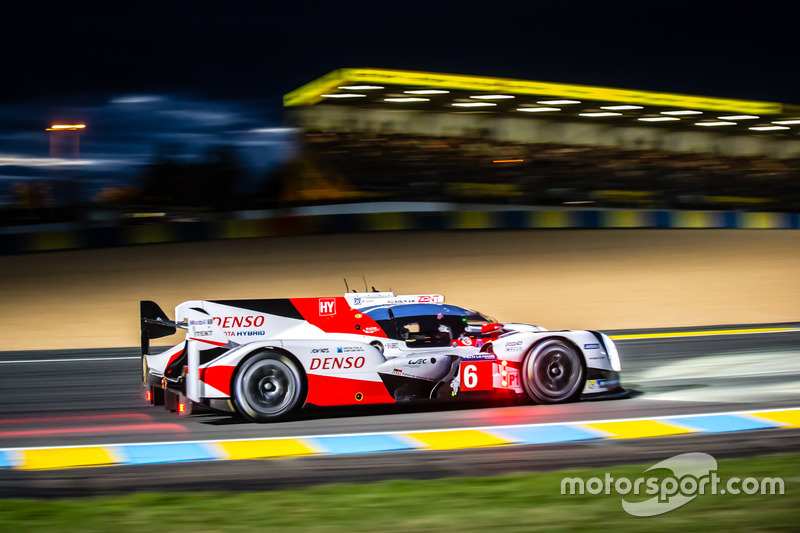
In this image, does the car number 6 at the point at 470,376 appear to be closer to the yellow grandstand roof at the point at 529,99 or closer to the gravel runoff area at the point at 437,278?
the gravel runoff area at the point at 437,278

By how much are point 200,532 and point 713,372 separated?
24.4 ft

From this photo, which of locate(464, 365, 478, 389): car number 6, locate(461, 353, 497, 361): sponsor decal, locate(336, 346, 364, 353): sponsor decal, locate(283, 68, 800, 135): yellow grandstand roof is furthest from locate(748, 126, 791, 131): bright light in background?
locate(336, 346, 364, 353): sponsor decal

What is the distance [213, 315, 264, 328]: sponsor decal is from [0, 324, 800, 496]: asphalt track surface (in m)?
0.82

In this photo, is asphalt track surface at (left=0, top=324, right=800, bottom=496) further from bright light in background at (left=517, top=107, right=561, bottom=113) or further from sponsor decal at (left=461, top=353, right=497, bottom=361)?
bright light in background at (left=517, top=107, right=561, bottom=113)

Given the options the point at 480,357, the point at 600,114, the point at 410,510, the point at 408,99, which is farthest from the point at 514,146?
the point at 410,510

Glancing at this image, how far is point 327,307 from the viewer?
7664mm

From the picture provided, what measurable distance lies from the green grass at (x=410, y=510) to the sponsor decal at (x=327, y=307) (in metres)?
2.57

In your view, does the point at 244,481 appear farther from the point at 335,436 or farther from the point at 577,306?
the point at 577,306

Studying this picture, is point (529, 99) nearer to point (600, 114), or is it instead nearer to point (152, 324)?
point (600, 114)

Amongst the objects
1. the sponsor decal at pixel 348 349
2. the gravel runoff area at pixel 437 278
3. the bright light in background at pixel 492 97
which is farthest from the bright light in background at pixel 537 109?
the sponsor decal at pixel 348 349

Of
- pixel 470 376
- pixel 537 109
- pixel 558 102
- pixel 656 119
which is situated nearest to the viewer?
pixel 470 376

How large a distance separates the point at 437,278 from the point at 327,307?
35.6 ft

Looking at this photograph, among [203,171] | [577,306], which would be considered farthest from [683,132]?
[203,171]

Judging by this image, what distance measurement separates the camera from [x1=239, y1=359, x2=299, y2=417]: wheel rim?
7.13 meters
